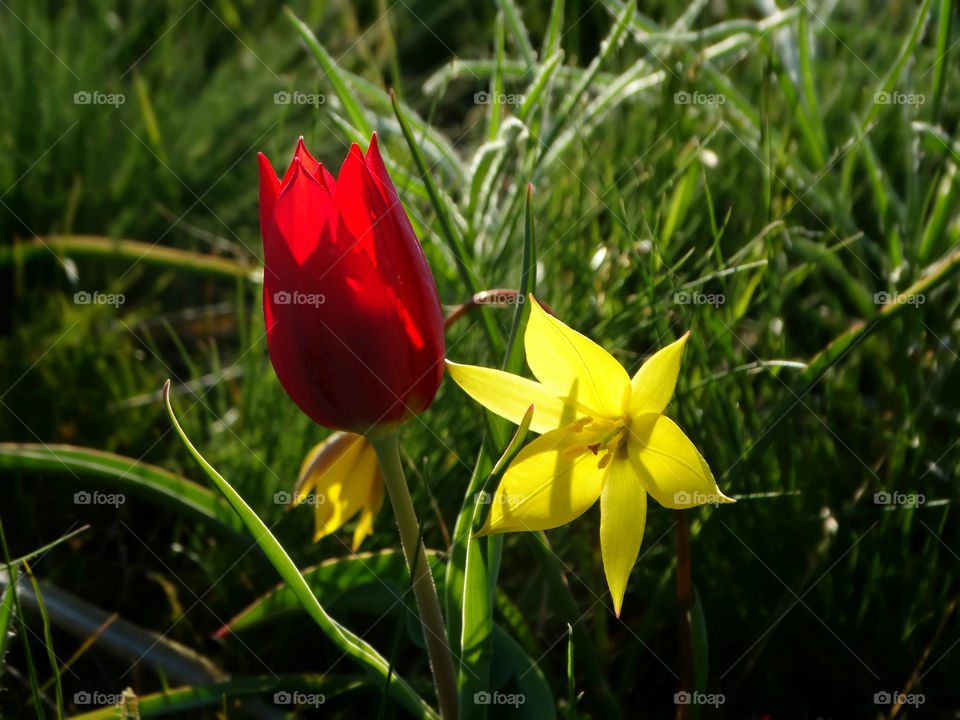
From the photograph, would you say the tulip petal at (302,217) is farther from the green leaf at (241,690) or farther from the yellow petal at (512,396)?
the green leaf at (241,690)

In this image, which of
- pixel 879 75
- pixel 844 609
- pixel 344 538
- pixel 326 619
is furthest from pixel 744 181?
pixel 326 619

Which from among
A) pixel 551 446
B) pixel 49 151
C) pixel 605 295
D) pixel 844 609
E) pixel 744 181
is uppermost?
pixel 49 151

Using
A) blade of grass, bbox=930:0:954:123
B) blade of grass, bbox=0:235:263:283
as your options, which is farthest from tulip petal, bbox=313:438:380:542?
blade of grass, bbox=930:0:954:123

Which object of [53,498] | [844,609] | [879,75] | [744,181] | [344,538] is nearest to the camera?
[844,609]

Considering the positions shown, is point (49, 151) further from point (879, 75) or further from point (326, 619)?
point (879, 75)

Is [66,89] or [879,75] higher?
[66,89]
